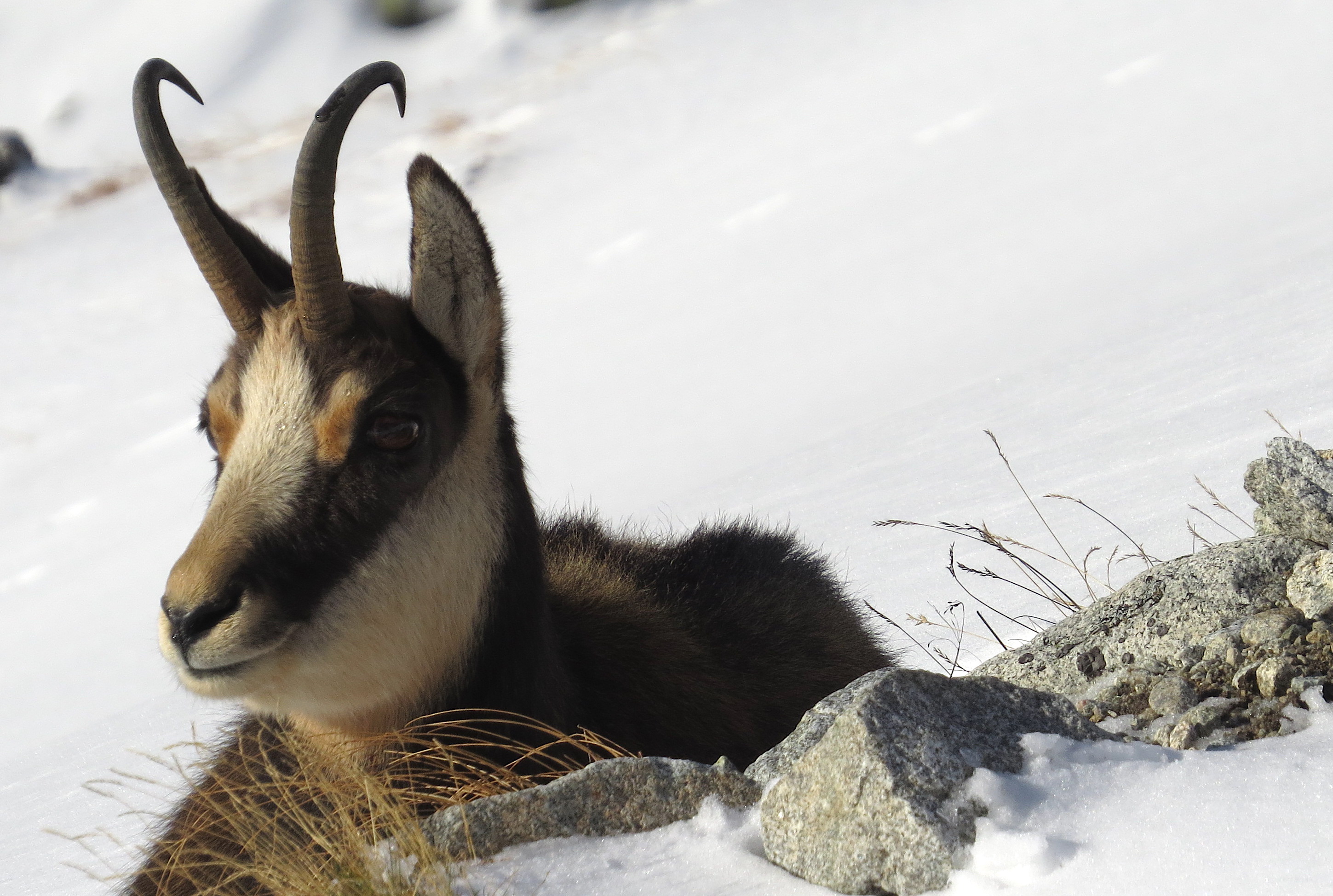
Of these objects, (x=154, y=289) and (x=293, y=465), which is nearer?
(x=293, y=465)

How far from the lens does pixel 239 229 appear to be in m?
3.75

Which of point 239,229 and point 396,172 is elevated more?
point 239,229

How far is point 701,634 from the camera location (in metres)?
4.43

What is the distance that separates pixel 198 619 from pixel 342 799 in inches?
18.5

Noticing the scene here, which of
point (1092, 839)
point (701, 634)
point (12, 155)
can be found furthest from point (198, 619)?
point (12, 155)

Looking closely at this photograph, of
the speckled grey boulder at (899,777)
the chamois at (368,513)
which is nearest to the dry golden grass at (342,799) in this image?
the chamois at (368,513)

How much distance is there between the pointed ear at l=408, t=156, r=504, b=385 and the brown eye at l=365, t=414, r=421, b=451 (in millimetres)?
301

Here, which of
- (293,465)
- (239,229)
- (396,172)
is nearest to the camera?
(293,465)

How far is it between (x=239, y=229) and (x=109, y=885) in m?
2.79

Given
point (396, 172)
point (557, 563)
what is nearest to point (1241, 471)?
point (557, 563)

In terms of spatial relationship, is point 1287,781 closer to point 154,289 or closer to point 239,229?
point 239,229

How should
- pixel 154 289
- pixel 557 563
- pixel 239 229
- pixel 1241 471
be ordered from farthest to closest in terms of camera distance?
pixel 154 289
pixel 1241 471
pixel 557 563
pixel 239 229

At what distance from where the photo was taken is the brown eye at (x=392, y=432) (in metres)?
3.18

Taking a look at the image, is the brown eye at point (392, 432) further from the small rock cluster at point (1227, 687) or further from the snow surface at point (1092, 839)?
the small rock cluster at point (1227, 687)
